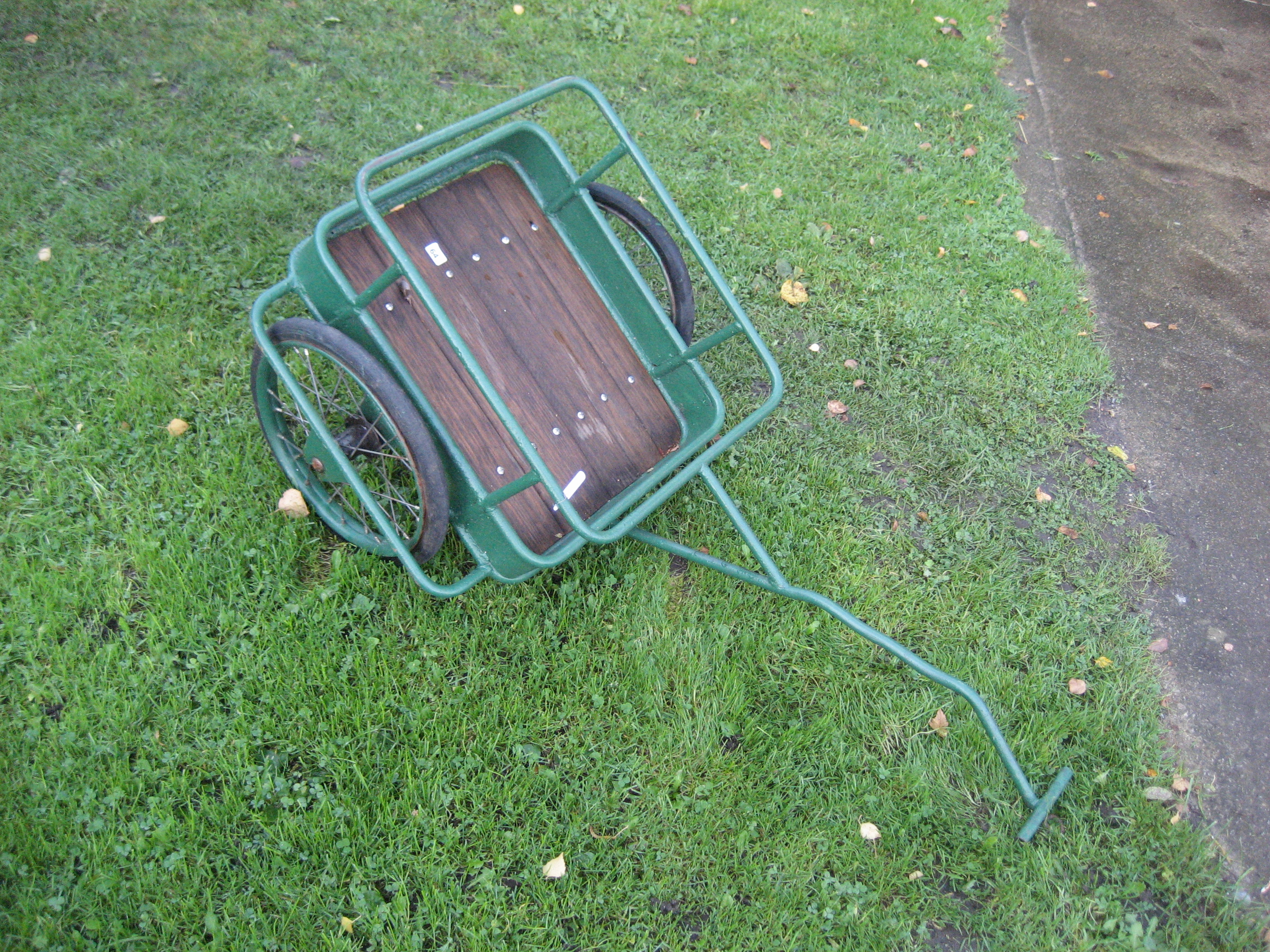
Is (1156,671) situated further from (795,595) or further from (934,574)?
(795,595)

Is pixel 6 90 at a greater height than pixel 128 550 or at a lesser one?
greater

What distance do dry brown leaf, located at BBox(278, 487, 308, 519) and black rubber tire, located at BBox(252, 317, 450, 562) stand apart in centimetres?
55

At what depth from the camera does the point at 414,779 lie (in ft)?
7.65

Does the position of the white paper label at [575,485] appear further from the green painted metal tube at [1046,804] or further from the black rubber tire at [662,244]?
the green painted metal tube at [1046,804]

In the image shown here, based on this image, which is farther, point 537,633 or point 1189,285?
point 1189,285

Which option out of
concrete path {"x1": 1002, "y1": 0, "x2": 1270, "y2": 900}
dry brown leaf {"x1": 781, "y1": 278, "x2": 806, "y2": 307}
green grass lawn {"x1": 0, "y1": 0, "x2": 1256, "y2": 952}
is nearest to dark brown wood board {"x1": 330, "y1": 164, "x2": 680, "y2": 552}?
green grass lawn {"x1": 0, "y1": 0, "x2": 1256, "y2": 952}

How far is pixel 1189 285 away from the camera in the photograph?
422 cm

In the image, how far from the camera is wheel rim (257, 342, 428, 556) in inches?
97.9

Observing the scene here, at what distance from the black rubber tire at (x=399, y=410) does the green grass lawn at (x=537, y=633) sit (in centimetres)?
42

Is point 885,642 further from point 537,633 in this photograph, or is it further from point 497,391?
point 497,391

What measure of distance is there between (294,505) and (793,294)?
7.45 feet

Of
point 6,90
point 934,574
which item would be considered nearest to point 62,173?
point 6,90

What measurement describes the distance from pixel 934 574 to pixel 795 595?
0.73 metres

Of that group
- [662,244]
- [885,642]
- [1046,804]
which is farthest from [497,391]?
[1046,804]
